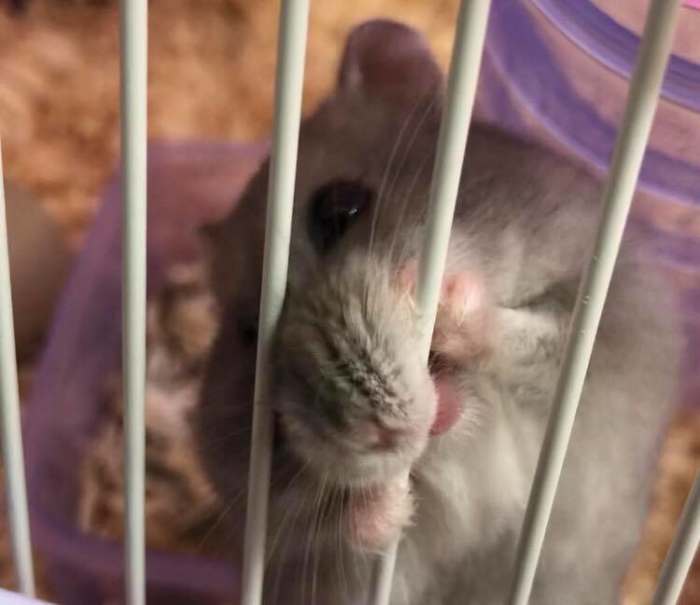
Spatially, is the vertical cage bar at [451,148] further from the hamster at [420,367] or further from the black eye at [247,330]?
the black eye at [247,330]

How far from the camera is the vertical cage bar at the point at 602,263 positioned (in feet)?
1.33

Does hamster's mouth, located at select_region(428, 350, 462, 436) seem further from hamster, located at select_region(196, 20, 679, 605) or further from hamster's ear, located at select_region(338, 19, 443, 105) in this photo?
hamster's ear, located at select_region(338, 19, 443, 105)

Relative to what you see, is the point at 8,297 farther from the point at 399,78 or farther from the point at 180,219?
the point at 180,219

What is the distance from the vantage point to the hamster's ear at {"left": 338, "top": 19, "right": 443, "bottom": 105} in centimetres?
87

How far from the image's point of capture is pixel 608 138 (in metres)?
1.04

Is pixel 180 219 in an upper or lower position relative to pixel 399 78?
lower

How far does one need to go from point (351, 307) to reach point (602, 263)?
15 centimetres

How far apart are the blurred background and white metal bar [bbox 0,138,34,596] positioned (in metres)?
0.39

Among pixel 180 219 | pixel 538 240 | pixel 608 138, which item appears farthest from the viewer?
pixel 180 219

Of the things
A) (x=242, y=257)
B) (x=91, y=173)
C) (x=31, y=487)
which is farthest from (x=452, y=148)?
(x=91, y=173)

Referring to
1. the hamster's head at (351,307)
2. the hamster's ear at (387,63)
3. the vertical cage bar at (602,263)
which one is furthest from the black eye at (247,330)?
the vertical cage bar at (602,263)

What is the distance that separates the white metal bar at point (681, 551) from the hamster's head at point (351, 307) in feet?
0.46

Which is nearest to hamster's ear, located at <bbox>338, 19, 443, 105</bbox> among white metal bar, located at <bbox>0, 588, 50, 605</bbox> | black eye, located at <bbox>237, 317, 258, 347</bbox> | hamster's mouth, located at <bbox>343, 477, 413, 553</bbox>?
black eye, located at <bbox>237, 317, 258, 347</bbox>

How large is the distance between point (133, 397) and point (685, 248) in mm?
680
